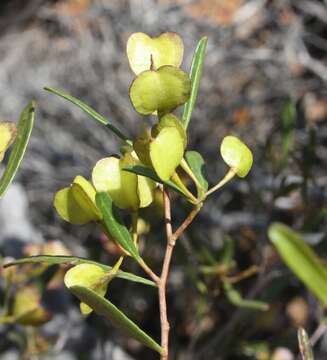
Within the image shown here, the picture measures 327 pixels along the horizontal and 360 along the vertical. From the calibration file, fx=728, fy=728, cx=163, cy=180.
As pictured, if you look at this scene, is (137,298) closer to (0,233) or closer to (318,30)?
(0,233)

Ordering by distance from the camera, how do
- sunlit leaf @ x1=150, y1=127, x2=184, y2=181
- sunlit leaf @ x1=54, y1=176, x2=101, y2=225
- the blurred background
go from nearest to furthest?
sunlit leaf @ x1=150, y1=127, x2=184, y2=181 < sunlit leaf @ x1=54, y1=176, x2=101, y2=225 < the blurred background

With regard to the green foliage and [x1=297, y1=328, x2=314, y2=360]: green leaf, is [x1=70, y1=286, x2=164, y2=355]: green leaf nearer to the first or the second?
the green foliage

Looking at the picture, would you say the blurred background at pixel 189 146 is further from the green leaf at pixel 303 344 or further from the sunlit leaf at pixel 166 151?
the sunlit leaf at pixel 166 151

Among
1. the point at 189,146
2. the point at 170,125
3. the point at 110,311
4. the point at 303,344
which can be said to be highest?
the point at 170,125

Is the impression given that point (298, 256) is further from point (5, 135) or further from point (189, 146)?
point (189, 146)

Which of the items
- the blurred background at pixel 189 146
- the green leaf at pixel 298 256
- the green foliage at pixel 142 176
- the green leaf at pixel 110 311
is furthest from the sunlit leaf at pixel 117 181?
the blurred background at pixel 189 146

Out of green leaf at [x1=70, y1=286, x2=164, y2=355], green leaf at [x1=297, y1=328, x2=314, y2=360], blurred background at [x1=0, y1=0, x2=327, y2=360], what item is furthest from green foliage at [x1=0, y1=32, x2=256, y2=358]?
blurred background at [x1=0, y1=0, x2=327, y2=360]

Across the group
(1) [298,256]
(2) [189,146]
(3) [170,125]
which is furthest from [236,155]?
(2) [189,146]
